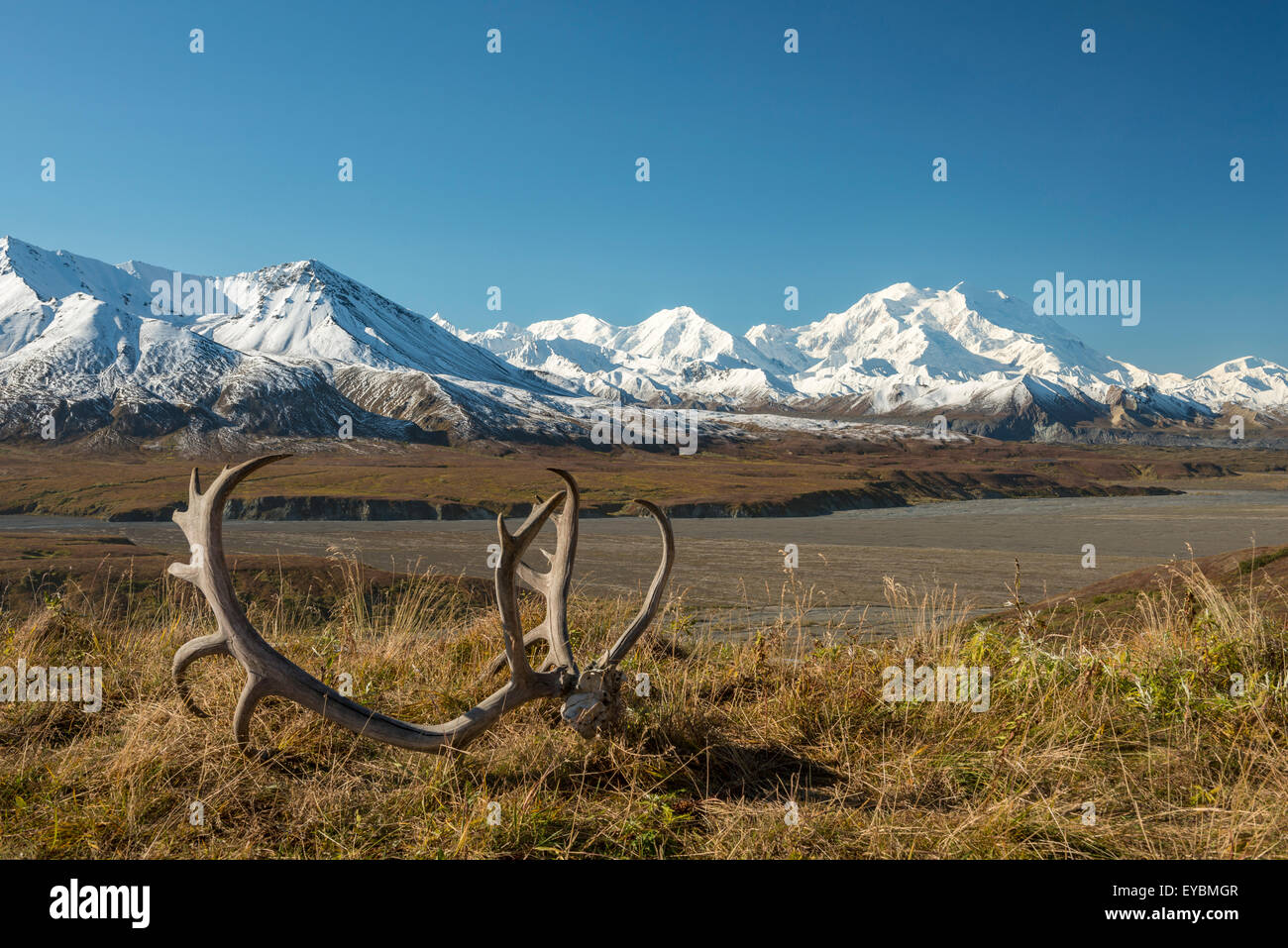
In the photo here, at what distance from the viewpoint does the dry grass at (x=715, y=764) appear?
3676 mm

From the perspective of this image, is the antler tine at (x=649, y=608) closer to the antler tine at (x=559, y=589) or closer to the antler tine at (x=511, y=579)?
the antler tine at (x=559, y=589)

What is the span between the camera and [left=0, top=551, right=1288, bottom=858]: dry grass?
368 cm

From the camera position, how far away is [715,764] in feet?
15.0

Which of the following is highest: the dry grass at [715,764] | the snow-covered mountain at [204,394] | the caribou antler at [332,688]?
the snow-covered mountain at [204,394]

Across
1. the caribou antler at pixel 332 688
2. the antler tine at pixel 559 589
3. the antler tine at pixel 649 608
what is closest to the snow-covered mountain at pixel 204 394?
the antler tine at pixel 559 589

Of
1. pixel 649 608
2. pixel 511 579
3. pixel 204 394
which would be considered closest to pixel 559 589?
pixel 649 608

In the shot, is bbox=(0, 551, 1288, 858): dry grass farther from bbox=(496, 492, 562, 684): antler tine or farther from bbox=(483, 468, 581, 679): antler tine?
bbox=(496, 492, 562, 684): antler tine

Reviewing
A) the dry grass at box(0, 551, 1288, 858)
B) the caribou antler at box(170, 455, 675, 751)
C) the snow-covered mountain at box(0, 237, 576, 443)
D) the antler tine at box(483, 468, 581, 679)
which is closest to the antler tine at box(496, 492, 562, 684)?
the caribou antler at box(170, 455, 675, 751)

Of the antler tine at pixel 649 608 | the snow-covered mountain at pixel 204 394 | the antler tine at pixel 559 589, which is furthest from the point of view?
the snow-covered mountain at pixel 204 394

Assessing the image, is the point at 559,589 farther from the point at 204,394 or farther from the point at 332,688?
the point at 204,394
